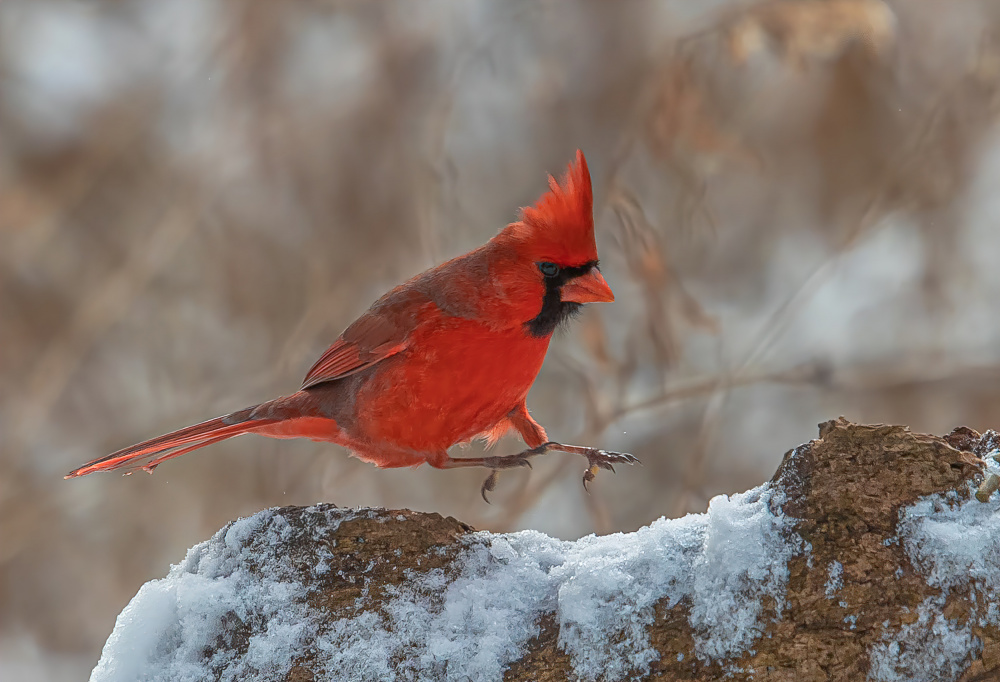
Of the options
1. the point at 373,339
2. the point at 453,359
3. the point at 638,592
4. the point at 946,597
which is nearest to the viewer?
the point at 946,597

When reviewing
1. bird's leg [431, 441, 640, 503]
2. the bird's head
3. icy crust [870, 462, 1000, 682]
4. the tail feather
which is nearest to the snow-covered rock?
icy crust [870, 462, 1000, 682]

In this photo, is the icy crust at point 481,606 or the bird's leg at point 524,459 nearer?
the icy crust at point 481,606

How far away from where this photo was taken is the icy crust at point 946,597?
124cm

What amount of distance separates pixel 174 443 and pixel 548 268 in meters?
0.94

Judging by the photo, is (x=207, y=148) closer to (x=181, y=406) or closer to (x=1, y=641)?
(x=181, y=406)

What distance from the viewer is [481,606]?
158cm

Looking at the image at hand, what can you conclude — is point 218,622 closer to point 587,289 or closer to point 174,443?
point 174,443

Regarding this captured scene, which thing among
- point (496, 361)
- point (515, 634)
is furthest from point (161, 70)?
point (515, 634)

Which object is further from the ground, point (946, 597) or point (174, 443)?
point (174, 443)

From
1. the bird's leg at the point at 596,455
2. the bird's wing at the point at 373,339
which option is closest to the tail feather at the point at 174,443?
the bird's wing at the point at 373,339

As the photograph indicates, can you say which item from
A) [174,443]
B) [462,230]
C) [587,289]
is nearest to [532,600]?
[587,289]

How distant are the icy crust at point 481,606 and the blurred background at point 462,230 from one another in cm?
145

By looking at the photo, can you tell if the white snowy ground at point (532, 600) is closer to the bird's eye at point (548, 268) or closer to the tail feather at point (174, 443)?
the tail feather at point (174, 443)

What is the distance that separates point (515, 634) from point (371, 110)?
2.15m
